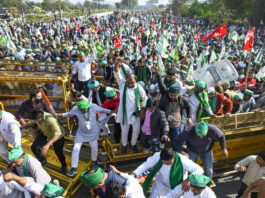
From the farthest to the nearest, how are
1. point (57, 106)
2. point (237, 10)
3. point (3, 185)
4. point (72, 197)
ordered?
point (237, 10) < point (57, 106) < point (72, 197) < point (3, 185)

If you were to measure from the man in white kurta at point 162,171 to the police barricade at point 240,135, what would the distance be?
1548 mm

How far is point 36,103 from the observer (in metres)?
4.80

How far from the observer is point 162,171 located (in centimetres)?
348

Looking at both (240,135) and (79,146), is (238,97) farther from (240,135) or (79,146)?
(79,146)

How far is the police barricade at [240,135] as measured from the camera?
15.6 feet

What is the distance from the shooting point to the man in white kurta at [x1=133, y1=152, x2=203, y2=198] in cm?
334

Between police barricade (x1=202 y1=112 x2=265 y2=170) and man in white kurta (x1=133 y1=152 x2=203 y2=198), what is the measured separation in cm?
155

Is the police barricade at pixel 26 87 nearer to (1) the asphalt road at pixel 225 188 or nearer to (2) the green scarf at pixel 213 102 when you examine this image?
(1) the asphalt road at pixel 225 188

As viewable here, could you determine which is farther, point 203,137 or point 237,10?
point 237,10

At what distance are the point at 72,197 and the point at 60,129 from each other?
1491mm

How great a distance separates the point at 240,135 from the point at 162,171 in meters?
2.48

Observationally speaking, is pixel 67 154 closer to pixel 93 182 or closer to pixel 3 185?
pixel 3 185

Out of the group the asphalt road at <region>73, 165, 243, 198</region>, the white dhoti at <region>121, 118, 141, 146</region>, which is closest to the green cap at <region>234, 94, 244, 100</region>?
the asphalt road at <region>73, 165, 243, 198</region>

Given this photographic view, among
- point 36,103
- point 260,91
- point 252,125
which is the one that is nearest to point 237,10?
point 260,91
